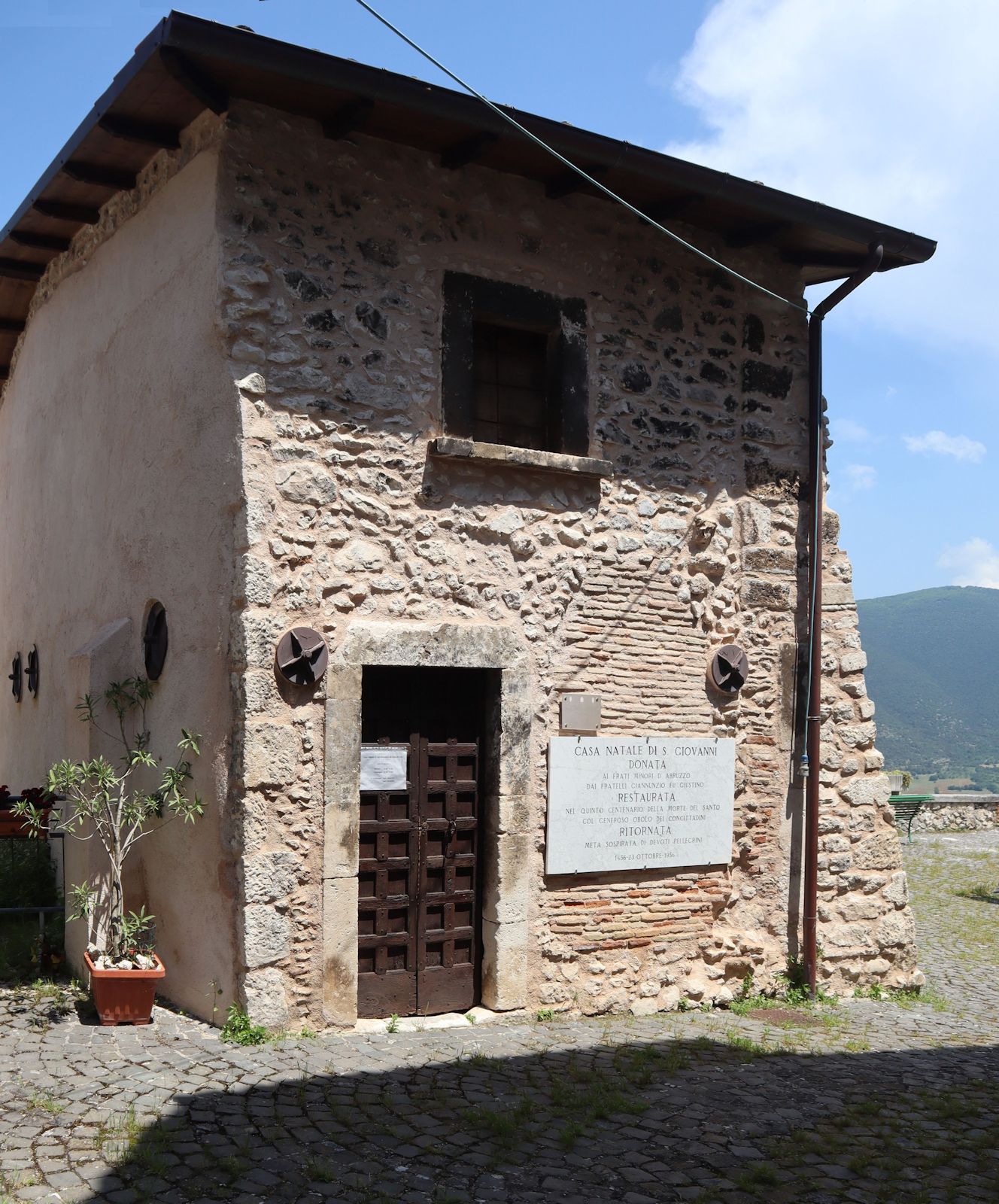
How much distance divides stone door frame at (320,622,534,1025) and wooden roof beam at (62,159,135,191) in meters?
3.40

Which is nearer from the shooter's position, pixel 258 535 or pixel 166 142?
pixel 258 535

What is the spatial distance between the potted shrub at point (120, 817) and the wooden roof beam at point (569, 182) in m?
3.79

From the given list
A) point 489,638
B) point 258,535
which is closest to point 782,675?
point 489,638

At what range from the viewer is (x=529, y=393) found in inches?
283

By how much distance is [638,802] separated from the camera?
710 cm

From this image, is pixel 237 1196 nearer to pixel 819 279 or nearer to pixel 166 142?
pixel 166 142

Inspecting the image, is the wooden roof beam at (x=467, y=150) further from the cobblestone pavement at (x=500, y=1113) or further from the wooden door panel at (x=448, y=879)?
the cobblestone pavement at (x=500, y=1113)

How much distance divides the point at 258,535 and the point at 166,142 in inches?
95.3

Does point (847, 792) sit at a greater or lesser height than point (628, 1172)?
greater

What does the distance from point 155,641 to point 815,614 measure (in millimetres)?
4235

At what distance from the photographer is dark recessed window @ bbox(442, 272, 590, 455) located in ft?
22.5

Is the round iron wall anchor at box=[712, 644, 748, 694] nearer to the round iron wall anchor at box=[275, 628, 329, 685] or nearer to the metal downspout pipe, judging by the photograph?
the metal downspout pipe

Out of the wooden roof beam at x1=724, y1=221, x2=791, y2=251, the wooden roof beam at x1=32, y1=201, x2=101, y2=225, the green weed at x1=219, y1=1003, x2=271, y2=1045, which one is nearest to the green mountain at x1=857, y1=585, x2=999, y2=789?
the wooden roof beam at x1=724, y1=221, x2=791, y2=251

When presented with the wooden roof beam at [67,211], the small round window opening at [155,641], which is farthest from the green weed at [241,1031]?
the wooden roof beam at [67,211]
